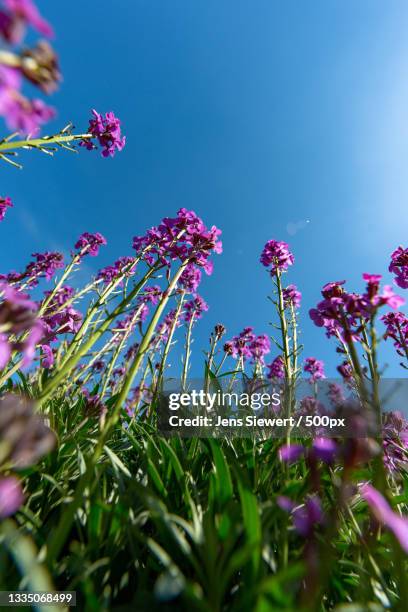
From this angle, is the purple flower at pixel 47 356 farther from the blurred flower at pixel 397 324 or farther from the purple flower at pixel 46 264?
the blurred flower at pixel 397 324

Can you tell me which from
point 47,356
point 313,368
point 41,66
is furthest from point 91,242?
point 313,368

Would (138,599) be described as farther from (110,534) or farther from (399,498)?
(399,498)

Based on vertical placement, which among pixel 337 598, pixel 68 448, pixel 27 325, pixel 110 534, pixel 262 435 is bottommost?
pixel 337 598

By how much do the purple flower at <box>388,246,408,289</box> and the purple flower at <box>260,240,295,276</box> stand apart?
4.63ft

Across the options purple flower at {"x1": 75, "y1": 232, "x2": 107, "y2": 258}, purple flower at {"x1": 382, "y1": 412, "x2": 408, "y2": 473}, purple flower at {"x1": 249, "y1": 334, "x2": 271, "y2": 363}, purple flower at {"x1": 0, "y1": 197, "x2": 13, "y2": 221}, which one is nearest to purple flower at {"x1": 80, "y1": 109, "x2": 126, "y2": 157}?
purple flower at {"x1": 0, "y1": 197, "x2": 13, "y2": 221}

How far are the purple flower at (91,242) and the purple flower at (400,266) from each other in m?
4.00

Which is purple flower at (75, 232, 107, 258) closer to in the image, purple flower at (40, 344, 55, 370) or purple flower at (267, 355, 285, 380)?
purple flower at (40, 344, 55, 370)

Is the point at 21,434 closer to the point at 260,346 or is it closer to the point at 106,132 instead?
the point at 106,132

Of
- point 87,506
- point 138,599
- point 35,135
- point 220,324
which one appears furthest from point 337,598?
point 220,324

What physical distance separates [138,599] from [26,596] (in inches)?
11.9

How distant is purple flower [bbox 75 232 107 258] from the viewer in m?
5.02

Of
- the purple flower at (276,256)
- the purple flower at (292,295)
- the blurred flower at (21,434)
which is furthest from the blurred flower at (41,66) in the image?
the purple flower at (292,295)

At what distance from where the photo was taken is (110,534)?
1189 mm

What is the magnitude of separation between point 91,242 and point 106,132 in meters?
1.93
